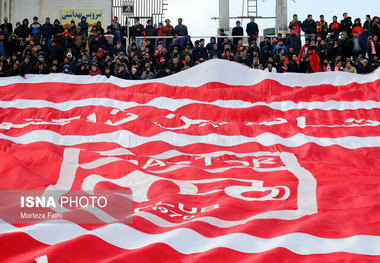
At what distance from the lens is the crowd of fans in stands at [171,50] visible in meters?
14.0

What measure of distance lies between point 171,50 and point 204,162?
8.46 m

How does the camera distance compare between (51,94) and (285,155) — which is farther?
(51,94)

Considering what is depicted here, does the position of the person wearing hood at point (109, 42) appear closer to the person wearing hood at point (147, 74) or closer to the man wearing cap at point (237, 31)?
the person wearing hood at point (147, 74)

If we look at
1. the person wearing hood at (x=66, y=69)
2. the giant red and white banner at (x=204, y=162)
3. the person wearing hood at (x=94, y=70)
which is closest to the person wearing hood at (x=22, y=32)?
the person wearing hood at (x=66, y=69)

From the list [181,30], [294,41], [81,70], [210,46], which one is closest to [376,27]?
[294,41]

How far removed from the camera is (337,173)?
8188mm

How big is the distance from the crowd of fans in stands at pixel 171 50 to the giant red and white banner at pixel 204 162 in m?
2.37

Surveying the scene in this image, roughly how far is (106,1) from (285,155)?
16007 mm

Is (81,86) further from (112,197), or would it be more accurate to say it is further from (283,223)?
(283,223)

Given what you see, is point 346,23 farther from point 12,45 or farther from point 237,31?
point 12,45

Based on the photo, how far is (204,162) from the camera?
863cm

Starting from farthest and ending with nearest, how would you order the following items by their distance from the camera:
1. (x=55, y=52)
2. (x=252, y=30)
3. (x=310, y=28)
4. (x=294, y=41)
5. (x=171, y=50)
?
1. (x=252, y=30)
2. (x=310, y=28)
3. (x=171, y=50)
4. (x=294, y=41)
5. (x=55, y=52)

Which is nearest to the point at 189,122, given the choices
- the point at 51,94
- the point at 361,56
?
the point at 51,94

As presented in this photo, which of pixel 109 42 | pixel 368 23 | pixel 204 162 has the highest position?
pixel 368 23
